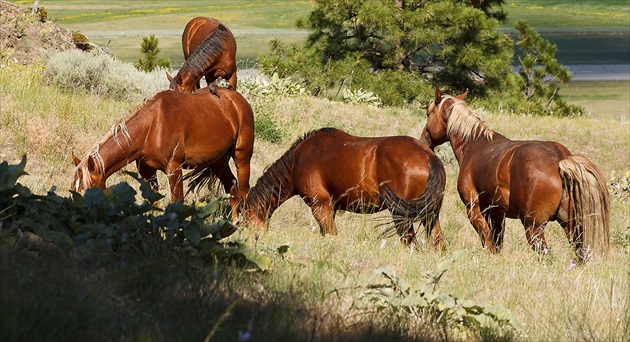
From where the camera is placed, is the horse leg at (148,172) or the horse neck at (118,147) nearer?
the horse neck at (118,147)

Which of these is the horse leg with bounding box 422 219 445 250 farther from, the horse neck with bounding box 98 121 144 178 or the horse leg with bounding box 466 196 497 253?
the horse neck with bounding box 98 121 144 178

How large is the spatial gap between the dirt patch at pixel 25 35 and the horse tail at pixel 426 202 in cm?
882

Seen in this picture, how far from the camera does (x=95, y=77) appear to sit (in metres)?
14.1

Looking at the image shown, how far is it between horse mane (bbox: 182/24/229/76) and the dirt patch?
17.2 feet

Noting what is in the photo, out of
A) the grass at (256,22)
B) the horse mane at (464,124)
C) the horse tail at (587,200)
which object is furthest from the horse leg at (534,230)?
the grass at (256,22)

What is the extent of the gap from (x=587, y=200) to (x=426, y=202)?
54.5 inches

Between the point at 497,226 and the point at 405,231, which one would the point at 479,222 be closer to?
the point at 497,226

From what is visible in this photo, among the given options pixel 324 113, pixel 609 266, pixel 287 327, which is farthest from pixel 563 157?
pixel 324 113

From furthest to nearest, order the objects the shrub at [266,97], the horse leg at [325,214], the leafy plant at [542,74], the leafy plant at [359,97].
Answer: the leafy plant at [542,74] < the leafy plant at [359,97] < the shrub at [266,97] < the horse leg at [325,214]

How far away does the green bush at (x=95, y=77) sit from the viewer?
13.6m

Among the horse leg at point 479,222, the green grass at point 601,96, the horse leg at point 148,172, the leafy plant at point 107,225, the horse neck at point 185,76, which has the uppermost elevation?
the leafy plant at point 107,225

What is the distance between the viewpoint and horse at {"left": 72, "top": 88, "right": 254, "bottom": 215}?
7.45m

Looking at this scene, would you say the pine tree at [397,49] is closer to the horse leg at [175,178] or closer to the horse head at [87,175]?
the horse leg at [175,178]

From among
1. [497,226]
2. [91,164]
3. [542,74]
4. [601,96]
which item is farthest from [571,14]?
[91,164]
